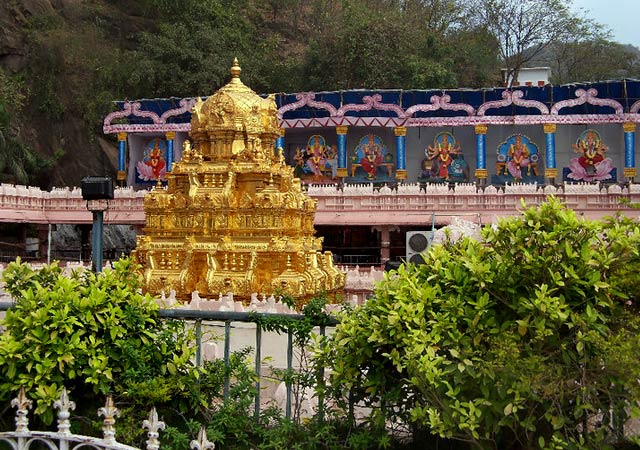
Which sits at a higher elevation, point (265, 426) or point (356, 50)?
point (356, 50)

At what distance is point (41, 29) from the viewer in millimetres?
36875

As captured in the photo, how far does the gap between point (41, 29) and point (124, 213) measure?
15247 millimetres

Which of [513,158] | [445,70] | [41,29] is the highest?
[41,29]

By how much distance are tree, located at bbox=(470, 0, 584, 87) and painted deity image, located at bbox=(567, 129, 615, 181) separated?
1035 centimetres

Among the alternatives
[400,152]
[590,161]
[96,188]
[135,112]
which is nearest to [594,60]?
[590,161]

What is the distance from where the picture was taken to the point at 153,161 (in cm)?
3438

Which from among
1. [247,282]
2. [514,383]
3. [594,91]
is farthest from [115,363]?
→ [594,91]

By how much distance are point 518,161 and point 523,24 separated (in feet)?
46.6

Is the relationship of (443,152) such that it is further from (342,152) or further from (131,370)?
(131,370)

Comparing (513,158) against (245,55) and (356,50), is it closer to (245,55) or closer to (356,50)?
(356,50)

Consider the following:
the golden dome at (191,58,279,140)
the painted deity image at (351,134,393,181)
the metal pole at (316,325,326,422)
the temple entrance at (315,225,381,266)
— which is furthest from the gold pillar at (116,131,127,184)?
the metal pole at (316,325,326,422)

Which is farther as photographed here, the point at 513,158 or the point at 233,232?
the point at 513,158

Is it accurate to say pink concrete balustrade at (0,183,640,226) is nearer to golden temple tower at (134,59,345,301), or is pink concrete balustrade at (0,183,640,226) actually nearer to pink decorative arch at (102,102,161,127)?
pink decorative arch at (102,102,161,127)

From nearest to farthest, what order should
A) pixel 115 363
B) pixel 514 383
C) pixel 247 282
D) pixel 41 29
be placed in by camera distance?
pixel 514 383, pixel 115 363, pixel 247 282, pixel 41 29
